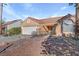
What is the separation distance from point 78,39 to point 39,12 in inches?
14.9

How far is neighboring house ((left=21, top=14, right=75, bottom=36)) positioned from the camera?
127 centimetres

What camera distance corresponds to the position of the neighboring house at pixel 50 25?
1268 millimetres

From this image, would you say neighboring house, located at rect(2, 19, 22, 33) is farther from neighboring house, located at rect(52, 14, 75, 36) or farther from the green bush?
neighboring house, located at rect(52, 14, 75, 36)

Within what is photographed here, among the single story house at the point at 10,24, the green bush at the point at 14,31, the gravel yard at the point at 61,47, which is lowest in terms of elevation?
the gravel yard at the point at 61,47

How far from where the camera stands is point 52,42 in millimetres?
1286

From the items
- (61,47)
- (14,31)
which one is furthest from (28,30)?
(61,47)

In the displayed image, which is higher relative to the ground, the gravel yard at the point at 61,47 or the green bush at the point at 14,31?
the green bush at the point at 14,31

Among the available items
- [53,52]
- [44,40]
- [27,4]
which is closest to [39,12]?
[27,4]

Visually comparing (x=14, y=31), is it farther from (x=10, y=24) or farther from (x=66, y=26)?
(x=66, y=26)

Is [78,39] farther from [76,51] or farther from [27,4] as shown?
[27,4]

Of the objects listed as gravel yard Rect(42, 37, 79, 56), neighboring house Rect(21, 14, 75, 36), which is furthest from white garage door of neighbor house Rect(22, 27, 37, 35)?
gravel yard Rect(42, 37, 79, 56)

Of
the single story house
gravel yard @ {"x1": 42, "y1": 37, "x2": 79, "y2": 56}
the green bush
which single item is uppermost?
the single story house

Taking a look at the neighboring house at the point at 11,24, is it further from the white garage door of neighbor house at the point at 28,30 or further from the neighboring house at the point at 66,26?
the neighboring house at the point at 66,26

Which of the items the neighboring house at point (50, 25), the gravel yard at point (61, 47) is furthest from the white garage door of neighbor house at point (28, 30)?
the gravel yard at point (61, 47)
